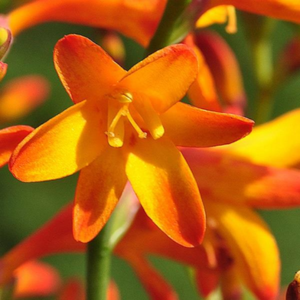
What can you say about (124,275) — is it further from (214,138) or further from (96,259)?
(214,138)

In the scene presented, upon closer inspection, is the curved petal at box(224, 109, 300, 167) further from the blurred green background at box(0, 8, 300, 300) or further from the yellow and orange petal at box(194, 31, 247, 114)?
the blurred green background at box(0, 8, 300, 300)

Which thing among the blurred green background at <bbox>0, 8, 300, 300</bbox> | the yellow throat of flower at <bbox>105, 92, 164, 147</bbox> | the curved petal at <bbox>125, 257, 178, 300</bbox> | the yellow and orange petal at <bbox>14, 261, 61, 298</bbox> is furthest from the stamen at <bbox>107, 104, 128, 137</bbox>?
the blurred green background at <bbox>0, 8, 300, 300</bbox>

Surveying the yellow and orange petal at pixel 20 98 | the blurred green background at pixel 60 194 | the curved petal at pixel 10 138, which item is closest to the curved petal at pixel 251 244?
the curved petal at pixel 10 138

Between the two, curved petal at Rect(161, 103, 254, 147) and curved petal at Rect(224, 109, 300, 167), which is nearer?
curved petal at Rect(161, 103, 254, 147)

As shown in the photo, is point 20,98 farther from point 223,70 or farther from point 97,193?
point 97,193

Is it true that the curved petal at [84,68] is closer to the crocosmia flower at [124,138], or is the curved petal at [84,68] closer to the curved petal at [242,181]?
the crocosmia flower at [124,138]

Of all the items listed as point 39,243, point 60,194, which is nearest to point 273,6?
point 39,243
